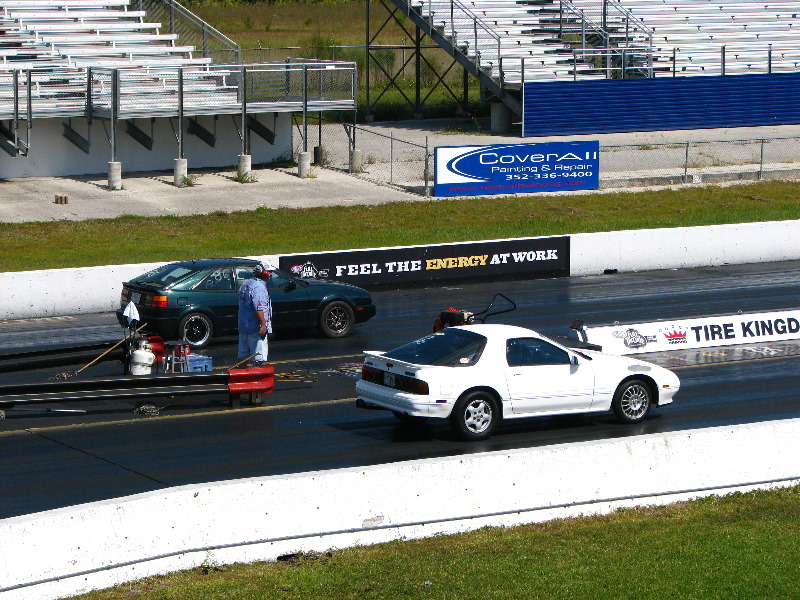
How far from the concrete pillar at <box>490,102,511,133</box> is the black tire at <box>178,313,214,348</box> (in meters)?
25.7

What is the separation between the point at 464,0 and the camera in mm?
45375

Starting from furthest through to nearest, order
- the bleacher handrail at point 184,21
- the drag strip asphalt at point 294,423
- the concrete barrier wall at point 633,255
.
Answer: the bleacher handrail at point 184,21
the concrete barrier wall at point 633,255
the drag strip asphalt at point 294,423

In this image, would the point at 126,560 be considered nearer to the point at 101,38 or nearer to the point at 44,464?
the point at 44,464

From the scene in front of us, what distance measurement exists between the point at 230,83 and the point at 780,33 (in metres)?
22.9

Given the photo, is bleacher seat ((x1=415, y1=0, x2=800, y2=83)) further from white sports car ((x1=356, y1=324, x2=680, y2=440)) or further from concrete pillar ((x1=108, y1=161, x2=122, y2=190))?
white sports car ((x1=356, y1=324, x2=680, y2=440))

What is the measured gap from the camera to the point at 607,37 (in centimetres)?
4416

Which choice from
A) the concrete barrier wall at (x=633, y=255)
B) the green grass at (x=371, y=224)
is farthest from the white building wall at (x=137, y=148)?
the concrete barrier wall at (x=633, y=255)

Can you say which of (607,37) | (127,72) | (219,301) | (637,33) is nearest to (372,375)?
(219,301)

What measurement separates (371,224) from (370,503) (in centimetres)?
2007

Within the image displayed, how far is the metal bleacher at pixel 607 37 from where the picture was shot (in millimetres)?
43312

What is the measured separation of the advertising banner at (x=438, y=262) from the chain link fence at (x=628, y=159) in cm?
842

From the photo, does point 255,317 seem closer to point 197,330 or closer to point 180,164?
point 197,330

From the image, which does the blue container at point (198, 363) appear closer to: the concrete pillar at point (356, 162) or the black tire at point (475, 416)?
the black tire at point (475, 416)

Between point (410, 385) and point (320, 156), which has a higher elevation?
point (320, 156)
